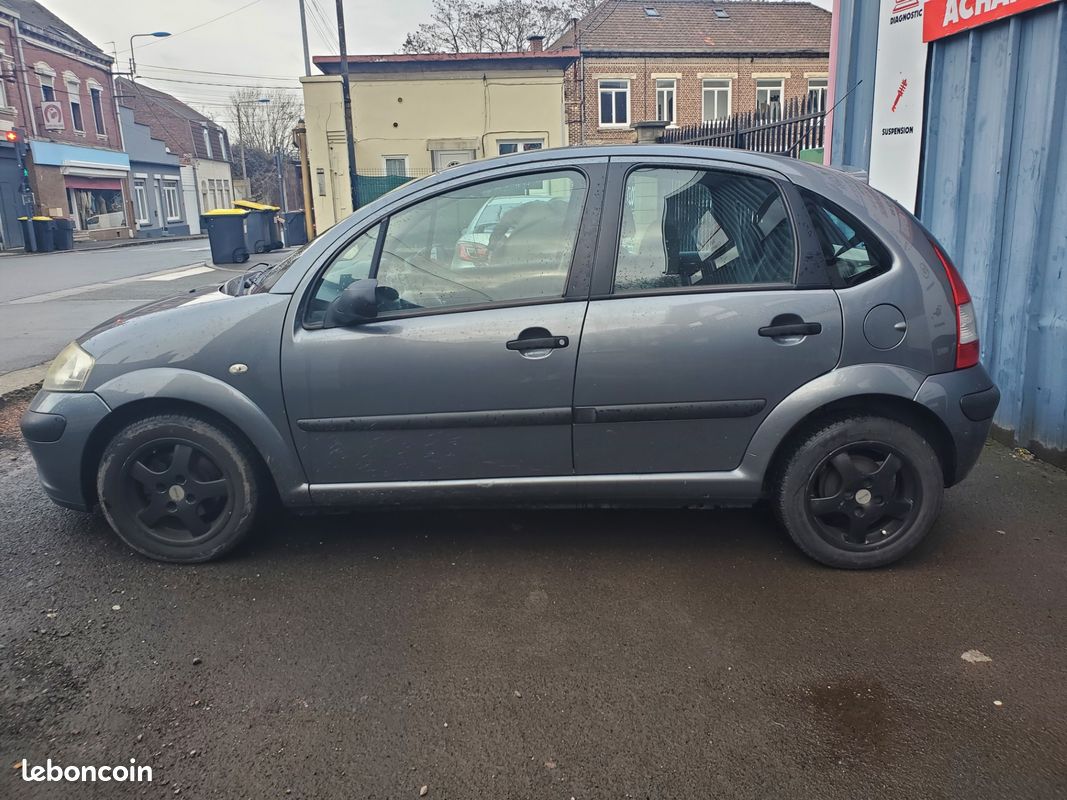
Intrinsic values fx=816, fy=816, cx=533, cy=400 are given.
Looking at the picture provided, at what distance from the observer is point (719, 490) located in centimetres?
344

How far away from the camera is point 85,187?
38.4 m

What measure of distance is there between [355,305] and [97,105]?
149ft

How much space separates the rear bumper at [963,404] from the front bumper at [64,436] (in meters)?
3.41

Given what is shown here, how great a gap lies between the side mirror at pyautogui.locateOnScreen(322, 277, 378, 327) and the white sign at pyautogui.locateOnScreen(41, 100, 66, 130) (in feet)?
130

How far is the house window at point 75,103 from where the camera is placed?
125ft

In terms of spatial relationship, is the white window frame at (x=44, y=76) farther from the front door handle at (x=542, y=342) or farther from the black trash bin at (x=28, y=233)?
the front door handle at (x=542, y=342)

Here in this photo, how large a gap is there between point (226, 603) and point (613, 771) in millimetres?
1767

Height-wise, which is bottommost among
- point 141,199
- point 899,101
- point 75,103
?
point 899,101

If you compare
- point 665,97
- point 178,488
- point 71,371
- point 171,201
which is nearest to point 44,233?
point 171,201

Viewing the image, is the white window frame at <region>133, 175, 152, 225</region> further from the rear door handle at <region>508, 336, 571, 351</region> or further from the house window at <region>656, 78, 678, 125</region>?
the rear door handle at <region>508, 336, 571, 351</region>

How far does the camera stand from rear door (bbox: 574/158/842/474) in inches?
129

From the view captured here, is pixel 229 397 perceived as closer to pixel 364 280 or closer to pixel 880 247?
pixel 364 280

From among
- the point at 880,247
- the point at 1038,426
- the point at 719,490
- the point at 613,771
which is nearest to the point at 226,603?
the point at 613,771

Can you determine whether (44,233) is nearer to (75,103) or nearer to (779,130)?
(75,103)
